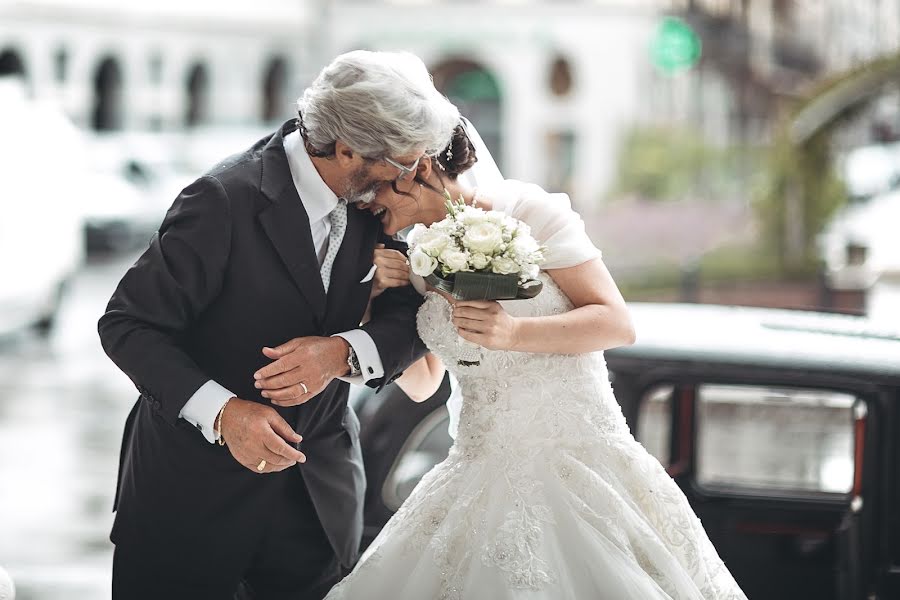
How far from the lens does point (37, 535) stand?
7.18 metres

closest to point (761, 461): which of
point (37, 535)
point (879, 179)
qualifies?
point (37, 535)

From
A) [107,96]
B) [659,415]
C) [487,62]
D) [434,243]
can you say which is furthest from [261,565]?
[107,96]

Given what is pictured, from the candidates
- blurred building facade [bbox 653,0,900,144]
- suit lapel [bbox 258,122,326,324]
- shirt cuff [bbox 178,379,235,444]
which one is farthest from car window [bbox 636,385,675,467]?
blurred building facade [bbox 653,0,900,144]

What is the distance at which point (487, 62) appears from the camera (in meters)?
37.8

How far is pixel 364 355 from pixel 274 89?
39438mm

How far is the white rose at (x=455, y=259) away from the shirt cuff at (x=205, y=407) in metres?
0.64

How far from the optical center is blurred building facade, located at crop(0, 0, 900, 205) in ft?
117

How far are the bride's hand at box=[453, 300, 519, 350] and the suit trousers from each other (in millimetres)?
662

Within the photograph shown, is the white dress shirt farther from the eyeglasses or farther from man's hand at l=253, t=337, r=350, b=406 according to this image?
the eyeglasses

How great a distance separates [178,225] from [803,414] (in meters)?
2.53

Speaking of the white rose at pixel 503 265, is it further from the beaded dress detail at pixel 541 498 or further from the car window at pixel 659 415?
the car window at pixel 659 415

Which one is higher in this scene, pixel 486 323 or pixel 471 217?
pixel 471 217

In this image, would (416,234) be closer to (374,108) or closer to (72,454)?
(374,108)

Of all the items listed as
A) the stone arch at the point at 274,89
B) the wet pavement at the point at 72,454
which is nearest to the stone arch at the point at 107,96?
the stone arch at the point at 274,89
